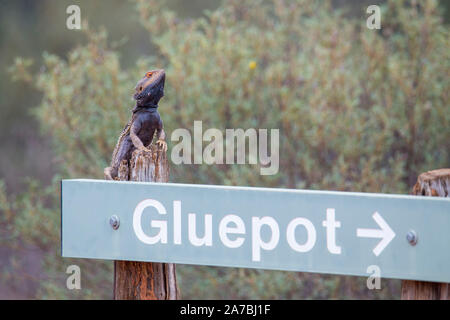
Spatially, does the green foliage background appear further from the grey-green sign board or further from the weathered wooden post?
the weathered wooden post

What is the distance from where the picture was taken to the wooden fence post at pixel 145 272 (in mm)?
2688

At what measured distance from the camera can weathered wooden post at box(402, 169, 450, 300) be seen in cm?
226

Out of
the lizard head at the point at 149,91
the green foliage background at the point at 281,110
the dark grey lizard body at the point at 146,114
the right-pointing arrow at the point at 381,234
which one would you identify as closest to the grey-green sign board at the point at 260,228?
the right-pointing arrow at the point at 381,234

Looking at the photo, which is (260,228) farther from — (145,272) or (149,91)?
(149,91)

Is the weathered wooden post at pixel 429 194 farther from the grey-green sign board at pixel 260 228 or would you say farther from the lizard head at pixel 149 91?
the lizard head at pixel 149 91

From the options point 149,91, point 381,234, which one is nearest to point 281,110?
point 149,91

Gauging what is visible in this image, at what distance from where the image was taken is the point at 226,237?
96.1 inches

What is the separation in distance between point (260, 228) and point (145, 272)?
55cm

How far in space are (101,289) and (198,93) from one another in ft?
6.56

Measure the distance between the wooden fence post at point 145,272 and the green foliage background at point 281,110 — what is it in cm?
274

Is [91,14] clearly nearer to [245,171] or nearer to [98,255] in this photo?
[245,171]

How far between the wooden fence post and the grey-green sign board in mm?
148

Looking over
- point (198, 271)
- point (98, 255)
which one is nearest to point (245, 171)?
point (198, 271)

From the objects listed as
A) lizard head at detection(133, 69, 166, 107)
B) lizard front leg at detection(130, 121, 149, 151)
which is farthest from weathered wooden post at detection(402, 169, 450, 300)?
lizard head at detection(133, 69, 166, 107)
